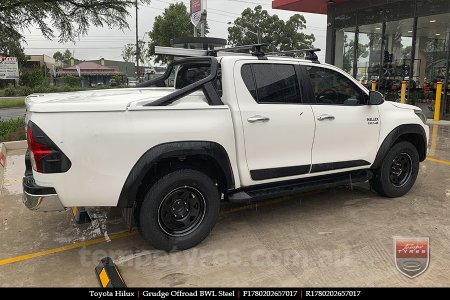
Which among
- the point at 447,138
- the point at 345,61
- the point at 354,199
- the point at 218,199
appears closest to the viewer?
the point at 218,199

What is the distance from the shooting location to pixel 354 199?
17.7 feet

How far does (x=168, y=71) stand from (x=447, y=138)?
7.67 meters

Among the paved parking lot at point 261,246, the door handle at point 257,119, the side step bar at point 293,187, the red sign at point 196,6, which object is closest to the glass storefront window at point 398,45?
the red sign at point 196,6

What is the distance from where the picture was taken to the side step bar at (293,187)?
13.3ft

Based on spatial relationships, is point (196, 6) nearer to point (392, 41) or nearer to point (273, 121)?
point (392, 41)

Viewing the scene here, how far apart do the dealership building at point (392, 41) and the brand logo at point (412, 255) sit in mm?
11377

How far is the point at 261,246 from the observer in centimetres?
396

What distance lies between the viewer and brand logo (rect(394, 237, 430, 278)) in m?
3.46

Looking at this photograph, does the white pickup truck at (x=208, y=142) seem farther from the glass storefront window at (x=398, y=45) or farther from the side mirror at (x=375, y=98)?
the glass storefront window at (x=398, y=45)

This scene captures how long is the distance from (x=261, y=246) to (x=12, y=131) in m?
7.57

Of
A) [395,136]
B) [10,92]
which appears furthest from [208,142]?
[10,92]
